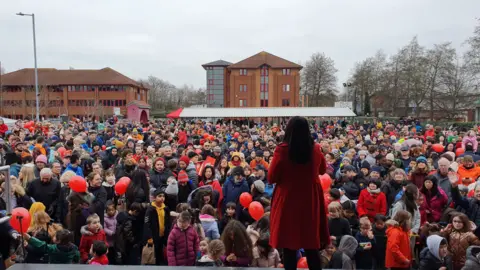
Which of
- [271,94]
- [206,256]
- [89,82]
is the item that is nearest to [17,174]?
[206,256]

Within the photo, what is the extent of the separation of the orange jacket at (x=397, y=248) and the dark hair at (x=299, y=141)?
2.72 meters

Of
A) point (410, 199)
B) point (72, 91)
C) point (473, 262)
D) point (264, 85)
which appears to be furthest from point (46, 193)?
point (72, 91)

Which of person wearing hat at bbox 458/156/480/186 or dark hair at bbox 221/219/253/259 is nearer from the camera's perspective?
dark hair at bbox 221/219/253/259

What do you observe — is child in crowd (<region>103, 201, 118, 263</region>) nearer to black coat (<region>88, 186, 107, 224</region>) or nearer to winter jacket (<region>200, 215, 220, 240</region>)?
black coat (<region>88, 186, 107, 224</region>)

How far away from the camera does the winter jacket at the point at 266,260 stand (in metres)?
4.56

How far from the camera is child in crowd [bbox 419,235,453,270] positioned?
4.38 m

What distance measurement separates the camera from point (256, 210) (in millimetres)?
5586

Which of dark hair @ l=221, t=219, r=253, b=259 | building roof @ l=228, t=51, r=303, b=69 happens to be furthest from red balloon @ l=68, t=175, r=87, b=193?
building roof @ l=228, t=51, r=303, b=69

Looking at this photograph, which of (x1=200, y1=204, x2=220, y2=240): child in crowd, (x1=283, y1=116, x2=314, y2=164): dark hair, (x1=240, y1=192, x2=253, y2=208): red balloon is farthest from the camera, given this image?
(x1=240, y1=192, x2=253, y2=208): red balloon

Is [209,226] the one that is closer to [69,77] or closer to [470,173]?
[470,173]

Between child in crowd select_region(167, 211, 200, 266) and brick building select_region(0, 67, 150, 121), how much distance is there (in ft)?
205

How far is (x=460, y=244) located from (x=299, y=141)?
3239 millimetres

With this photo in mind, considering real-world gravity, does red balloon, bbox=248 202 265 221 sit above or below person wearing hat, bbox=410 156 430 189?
below

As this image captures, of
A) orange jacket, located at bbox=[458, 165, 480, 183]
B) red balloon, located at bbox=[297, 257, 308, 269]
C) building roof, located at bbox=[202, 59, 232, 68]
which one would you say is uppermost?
building roof, located at bbox=[202, 59, 232, 68]
